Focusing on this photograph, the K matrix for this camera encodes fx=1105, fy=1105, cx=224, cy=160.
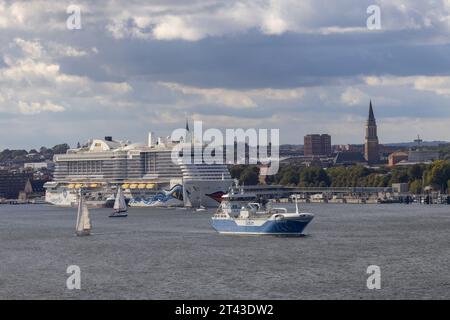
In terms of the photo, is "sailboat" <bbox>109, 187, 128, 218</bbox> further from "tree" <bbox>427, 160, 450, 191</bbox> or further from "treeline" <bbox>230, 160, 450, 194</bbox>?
"tree" <bbox>427, 160, 450, 191</bbox>

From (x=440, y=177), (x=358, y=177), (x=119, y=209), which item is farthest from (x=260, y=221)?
(x=358, y=177)

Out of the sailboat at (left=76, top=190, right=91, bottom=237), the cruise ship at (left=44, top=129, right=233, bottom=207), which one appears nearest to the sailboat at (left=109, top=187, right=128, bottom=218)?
the cruise ship at (left=44, top=129, right=233, bottom=207)

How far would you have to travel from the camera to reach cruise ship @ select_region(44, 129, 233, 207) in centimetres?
10594

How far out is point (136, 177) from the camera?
123 metres

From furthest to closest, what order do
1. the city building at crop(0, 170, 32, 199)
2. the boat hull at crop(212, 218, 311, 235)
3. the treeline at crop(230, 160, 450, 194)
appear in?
1. the city building at crop(0, 170, 32, 199)
2. the treeline at crop(230, 160, 450, 194)
3. the boat hull at crop(212, 218, 311, 235)

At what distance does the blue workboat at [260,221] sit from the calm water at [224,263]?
94 centimetres

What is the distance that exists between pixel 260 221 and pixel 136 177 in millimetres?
64463

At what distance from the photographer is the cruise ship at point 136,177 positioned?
4171 inches

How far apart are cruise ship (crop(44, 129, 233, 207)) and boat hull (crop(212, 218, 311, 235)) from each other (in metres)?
41.7

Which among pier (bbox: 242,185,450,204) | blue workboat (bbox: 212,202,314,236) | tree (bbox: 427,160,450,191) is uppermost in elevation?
tree (bbox: 427,160,450,191)

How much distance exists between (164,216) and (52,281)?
48.9 meters

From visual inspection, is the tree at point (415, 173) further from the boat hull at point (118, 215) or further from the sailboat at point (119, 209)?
the boat hull at point (118, 215)

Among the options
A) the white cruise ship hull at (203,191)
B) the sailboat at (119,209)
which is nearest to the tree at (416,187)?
the white cruise ship hull at (203,191)

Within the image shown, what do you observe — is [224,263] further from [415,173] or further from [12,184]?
[12,184]
